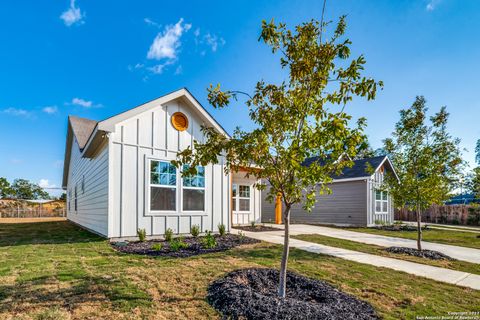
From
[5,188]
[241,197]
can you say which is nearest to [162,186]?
[241,197]

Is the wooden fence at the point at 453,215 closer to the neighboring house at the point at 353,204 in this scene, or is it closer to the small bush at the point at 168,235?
the neighboring house at the point at 353,204

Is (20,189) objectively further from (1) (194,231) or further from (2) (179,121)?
(1) (194,231)

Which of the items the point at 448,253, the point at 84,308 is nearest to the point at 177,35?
the point at 84,308

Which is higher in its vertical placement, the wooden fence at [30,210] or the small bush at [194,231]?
the small bush at [194,231]

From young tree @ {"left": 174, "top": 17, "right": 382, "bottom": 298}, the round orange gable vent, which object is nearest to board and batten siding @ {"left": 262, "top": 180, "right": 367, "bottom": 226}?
the round orange gable vent

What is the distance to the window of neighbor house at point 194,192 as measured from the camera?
8977mm

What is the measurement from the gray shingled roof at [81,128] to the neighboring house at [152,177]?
2.30m

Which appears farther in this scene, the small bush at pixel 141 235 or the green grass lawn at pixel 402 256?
the small bush at pixel 141 235

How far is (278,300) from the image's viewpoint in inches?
131

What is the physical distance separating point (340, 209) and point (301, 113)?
15.4 m

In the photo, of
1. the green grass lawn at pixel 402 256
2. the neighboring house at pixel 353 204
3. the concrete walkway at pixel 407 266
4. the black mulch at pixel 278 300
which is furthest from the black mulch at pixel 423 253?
the neighboring house at pixel 353 204

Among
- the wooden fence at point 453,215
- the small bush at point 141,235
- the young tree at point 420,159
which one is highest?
the young tree at point 420,159

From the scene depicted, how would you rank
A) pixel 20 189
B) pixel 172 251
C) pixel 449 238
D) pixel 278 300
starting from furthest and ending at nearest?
pixel 20 189 < pixel 449 238 < pixel 172 251 < pixel 278 300

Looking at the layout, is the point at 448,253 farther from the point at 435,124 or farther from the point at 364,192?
the point at 364,192
